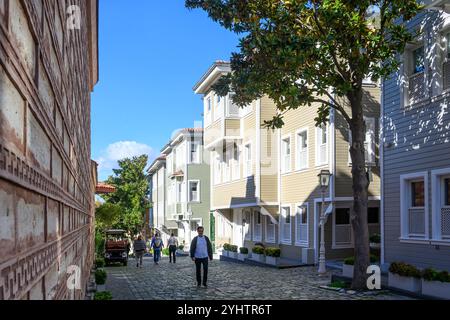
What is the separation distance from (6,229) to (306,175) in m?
23.6

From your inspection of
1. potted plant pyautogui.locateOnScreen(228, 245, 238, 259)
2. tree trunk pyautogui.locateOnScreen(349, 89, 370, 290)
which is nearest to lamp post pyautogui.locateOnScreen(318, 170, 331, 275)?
tree trunk pyautogui.locateOnScreen(349, 89, 370, 290)

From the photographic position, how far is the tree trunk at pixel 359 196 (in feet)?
49.0

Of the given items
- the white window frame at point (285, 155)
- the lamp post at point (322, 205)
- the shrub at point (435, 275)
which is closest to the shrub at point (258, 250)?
the white window frame at point (285, 155)

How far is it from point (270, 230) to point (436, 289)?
16.8 meters

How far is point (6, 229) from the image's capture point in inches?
66.7

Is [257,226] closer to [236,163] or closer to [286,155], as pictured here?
[236,163]

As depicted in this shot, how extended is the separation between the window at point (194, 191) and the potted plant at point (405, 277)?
3277 cm

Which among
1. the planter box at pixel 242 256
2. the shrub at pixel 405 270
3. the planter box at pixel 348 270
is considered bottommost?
the planter box at pixel 242 256

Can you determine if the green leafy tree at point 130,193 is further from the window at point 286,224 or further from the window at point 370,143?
the window at point 370,143

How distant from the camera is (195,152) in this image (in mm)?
46500

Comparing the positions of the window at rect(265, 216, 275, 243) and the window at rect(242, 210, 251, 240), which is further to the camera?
the window at rect(242, 210, 251, 240)

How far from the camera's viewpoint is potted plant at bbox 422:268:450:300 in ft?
40.0

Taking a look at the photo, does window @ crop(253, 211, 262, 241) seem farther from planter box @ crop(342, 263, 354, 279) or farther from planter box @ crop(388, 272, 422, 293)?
planter box @ crop(388, 272, 422, 293)

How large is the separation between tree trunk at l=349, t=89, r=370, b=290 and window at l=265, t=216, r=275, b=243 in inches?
523
